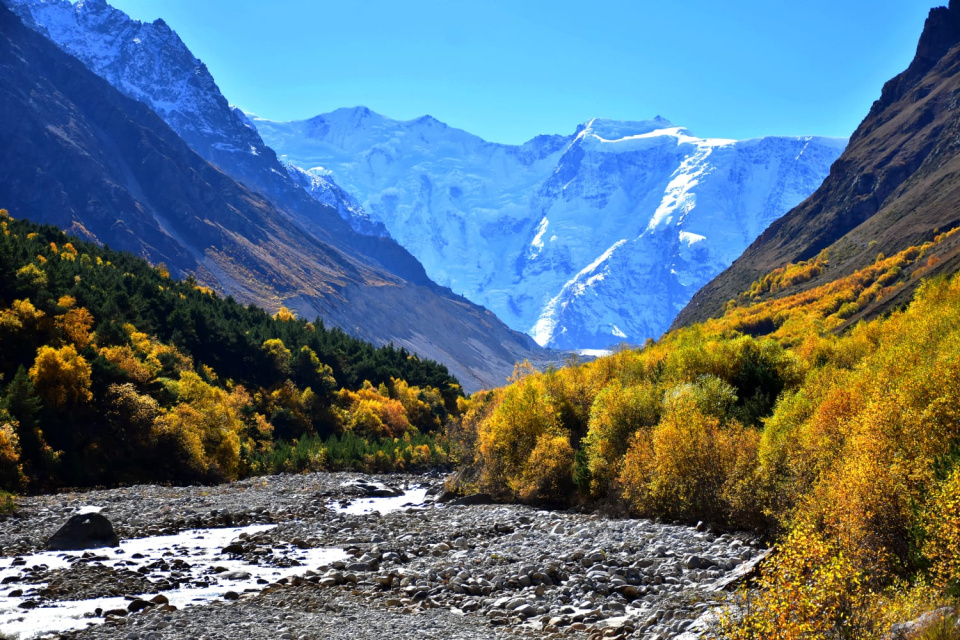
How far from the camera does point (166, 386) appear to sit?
86812 mm

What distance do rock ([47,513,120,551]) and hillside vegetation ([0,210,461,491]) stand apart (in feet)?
74.2

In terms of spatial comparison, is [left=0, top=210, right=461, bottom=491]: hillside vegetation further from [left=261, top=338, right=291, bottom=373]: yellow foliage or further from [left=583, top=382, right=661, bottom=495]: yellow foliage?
[left=583, top=382, right=661, bottom=495]: yellow foliage

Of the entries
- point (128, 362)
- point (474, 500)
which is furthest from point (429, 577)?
point (128, 362)

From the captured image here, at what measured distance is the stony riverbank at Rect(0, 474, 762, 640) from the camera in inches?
1032

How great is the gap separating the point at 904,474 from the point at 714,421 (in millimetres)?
22650

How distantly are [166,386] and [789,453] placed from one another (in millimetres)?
70334

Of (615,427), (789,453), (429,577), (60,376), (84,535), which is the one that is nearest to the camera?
(429,577)

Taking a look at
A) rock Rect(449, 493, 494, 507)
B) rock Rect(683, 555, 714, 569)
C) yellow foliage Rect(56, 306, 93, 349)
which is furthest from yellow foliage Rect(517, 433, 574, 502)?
yellow foliage Rect(56, 306, 93, 349)

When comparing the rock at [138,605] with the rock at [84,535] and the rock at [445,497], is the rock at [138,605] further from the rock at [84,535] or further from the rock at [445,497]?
the rock at [445,497]

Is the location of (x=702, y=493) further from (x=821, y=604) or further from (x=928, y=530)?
(x=821, y=604)

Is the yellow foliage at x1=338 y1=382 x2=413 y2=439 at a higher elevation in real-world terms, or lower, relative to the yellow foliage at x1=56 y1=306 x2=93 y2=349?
lower

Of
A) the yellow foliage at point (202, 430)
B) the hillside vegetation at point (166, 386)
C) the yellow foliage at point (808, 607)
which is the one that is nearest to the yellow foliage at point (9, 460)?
the hillside vegetation at point (166, 386)

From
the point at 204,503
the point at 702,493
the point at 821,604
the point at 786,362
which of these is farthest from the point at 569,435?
the point at 821,604

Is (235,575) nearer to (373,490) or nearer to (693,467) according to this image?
(693,467)
